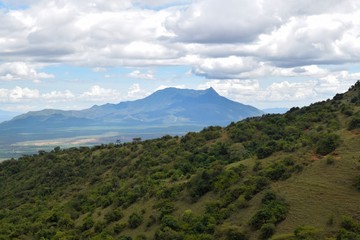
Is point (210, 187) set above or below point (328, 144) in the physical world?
below

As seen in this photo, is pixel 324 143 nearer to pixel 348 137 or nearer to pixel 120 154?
pixel 348 137

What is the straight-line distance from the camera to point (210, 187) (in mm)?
48219

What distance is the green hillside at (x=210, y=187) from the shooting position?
35438 millimetres

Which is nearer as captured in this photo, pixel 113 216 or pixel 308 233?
pixel 308 233

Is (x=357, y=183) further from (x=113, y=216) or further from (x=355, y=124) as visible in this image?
(x=113, y=216)

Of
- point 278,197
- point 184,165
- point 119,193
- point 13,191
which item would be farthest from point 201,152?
point 13,191

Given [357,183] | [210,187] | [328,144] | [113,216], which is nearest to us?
[357,183]

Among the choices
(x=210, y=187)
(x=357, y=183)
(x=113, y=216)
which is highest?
(x=357, y=183)

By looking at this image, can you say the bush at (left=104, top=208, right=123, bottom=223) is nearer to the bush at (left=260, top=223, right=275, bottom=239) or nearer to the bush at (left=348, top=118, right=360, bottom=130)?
the bush at (left=260, top=223, right=275, bottom=239)

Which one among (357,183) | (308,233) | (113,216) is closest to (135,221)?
(113,216)

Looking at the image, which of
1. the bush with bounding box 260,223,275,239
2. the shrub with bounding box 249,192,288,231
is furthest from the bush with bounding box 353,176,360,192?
the bush with bounding box 260,223,275,239

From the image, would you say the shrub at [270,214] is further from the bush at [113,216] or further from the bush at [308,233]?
the bush at [113,216]

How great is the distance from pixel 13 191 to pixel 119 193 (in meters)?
32.1

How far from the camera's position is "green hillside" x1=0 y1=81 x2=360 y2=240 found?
116 ft
